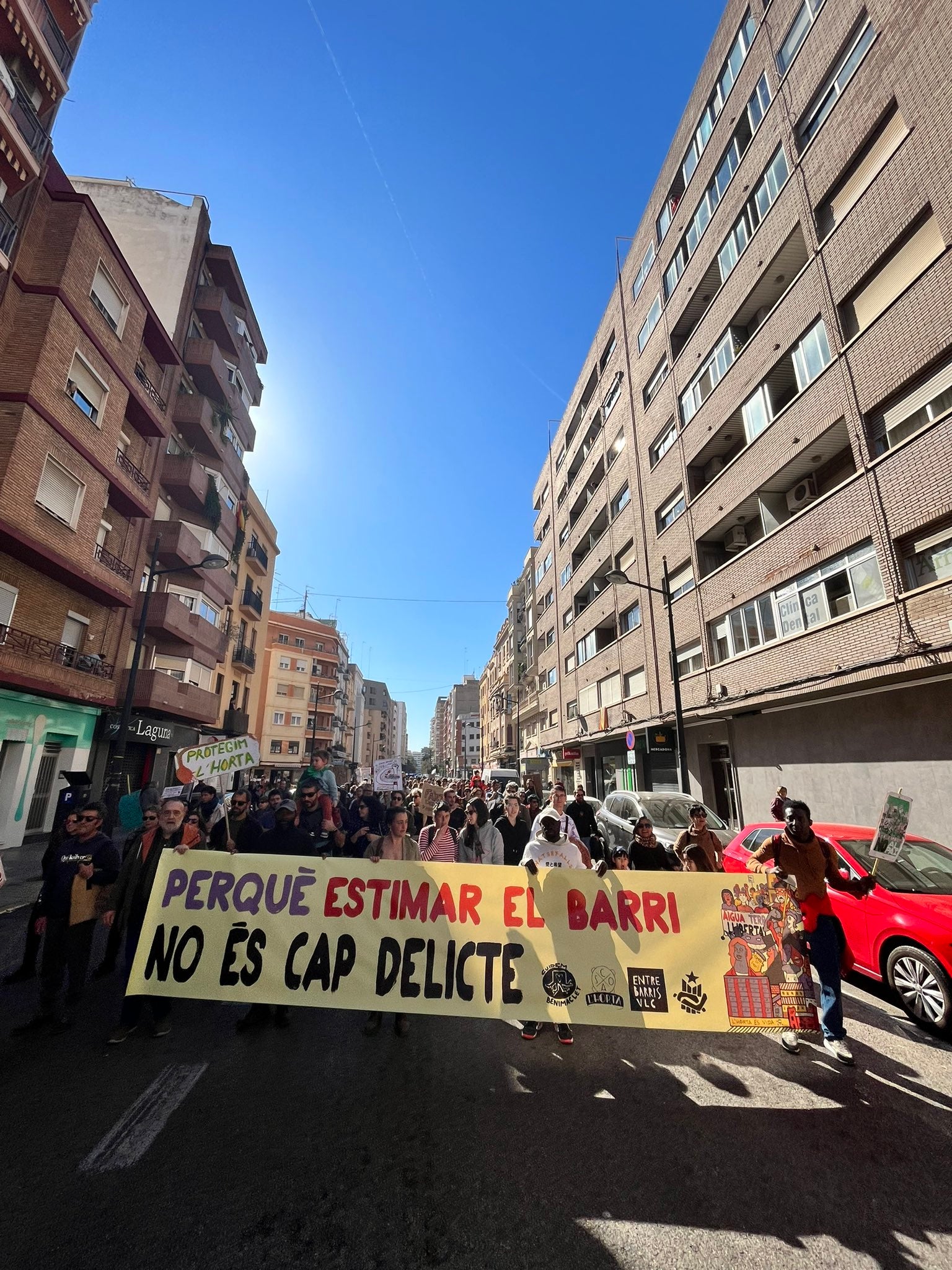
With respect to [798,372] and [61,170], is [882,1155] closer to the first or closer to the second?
[798,372]

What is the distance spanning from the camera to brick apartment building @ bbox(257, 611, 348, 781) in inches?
1986

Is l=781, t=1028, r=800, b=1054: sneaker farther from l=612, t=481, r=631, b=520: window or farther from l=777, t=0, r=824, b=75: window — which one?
l=612, t=481, r=631, b=520: window

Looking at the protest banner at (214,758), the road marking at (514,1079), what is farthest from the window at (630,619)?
the road marking at (514,1079)

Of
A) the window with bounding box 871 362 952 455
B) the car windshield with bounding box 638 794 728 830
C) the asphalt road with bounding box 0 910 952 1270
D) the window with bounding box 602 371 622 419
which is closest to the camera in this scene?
the asphalt road with bounding box 0 910 952 1270

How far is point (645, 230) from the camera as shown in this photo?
25.4 meters

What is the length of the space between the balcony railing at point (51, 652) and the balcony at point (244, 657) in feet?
41.7

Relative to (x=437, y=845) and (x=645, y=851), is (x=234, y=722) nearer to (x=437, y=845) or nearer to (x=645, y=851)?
(x=437, y=845)

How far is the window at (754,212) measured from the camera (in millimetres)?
15758

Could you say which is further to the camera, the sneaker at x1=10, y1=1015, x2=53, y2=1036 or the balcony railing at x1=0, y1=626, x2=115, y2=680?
the balcony railing at x1=0, y1=626, x2=115, y2=680

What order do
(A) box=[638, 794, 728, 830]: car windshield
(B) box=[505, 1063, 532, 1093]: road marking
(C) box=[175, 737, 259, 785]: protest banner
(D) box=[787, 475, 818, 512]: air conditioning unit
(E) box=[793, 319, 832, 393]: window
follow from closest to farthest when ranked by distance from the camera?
1. (B) box=[505, 1063, 532, 1093]: road marking
2. (C) box=[175, 737, 259, 785]: protest banner
3. (A) box=[638, 794, 728, 830]: car windshield
4. (E) box=[793, 319, 832, 393]: window
5. (D) box=[787, 475, 818, 512]: air conditioning unit

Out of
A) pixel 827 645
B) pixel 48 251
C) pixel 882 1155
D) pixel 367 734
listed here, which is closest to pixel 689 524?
pixel 827 645

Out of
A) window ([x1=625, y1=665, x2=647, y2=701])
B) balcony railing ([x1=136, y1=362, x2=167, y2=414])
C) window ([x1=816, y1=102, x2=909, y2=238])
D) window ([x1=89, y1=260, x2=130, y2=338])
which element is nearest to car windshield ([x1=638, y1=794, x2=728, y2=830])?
window ([x1=625, y1=665, x2=647, y2=701])

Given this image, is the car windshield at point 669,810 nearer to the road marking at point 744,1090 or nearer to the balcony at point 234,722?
the road marking at point 744,1090

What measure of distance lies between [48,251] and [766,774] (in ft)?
82.0
